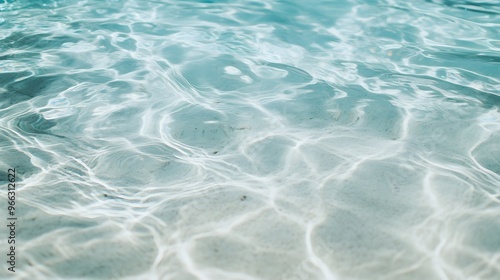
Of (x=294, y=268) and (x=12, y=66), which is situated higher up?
(x=294, y=268)

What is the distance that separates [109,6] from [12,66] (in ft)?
10.5

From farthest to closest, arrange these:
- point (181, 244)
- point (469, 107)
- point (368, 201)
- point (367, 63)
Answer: point (367, 63) → point (469, 107) → point (368, 201) → point (181, 244)

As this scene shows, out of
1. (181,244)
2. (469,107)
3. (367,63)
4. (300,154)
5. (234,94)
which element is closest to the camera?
(181,244)

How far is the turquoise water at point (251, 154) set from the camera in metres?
1.93

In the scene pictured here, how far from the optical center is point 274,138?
2.94 meters

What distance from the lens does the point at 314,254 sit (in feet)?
6.34

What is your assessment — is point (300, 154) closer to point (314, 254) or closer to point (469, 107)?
point (314, 254)

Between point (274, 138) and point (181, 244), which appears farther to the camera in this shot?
point (274, 138)

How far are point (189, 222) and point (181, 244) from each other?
17 cm

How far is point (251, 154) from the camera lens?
108 inches

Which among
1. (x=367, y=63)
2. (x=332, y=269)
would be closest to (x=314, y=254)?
(x=332, y=269)

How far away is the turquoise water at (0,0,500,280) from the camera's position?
1.93 meters

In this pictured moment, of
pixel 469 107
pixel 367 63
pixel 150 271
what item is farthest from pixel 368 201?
pixel 367 63

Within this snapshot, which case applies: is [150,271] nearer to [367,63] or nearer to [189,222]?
[189,222]
